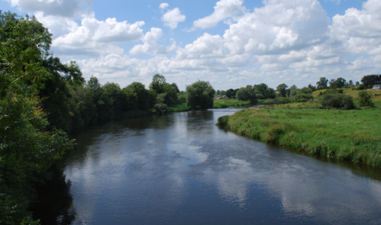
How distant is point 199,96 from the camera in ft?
243

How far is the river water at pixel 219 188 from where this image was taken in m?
10.6

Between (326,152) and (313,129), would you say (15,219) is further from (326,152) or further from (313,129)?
(313,129)

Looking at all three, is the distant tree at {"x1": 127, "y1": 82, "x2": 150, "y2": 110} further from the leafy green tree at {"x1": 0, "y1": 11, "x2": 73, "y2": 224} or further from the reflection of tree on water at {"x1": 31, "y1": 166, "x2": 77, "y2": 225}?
the leafy green tree at {"x1": 0, "y1": 11, "x2": 73, "y2": 224}

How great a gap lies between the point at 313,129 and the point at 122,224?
59.2 feet

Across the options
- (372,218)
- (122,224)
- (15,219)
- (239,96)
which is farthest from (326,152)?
(239,96)

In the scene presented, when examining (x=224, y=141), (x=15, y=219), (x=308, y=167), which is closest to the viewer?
(x=15, y=219)

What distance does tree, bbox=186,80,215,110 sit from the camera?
7338 cm

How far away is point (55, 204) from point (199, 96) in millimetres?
63203

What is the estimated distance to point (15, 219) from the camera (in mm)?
6082

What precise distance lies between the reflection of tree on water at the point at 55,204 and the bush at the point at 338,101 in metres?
37.1

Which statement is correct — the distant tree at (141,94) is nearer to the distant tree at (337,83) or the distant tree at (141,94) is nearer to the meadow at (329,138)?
the meadow at (329,138)

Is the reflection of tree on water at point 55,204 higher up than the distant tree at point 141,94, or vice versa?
the distant tree at point 141,94

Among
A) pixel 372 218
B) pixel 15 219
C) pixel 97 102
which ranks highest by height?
pixel 97 102

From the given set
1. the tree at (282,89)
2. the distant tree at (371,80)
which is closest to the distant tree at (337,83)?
the tree at (282,89)
